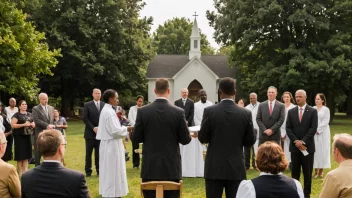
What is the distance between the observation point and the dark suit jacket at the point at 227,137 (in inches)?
221

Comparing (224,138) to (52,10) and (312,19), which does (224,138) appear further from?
(52,10)

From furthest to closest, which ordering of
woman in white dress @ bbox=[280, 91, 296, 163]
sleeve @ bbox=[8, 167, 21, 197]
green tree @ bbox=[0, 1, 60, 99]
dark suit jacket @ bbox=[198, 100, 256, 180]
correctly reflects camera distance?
1. green tree @ bbox=[0, 1, 60, 99]
2. woman in white dress @ bbox=[280, 91, 296, 163]
3. dark suit jacket @ bbox=[198, 100, 256, 180]
4. sleeve @ bbox=[8, 167, 21, 197]

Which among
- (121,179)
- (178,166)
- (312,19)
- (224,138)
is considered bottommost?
(121,179)

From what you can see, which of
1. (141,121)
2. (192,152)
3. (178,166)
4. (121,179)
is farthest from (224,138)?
(192,152)

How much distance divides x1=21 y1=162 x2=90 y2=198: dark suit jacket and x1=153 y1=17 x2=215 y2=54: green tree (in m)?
73.7

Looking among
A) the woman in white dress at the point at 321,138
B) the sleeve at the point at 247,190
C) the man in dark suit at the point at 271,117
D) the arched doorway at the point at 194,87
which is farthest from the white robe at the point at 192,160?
the arched doorway at the point at 194,87

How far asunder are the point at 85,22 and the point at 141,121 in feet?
117

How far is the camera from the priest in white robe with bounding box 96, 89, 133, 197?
7871mm

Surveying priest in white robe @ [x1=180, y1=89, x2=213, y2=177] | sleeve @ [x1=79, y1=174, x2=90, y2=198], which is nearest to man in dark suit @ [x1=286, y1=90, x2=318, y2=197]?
priest in white robe @ [x1=180, y1=89, x2=213, y2=177]

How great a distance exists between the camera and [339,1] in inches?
1344

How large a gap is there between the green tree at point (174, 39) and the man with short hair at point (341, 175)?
73.5 m

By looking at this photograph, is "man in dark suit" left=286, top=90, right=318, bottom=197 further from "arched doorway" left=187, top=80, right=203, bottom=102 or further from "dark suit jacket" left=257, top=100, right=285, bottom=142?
"arched doorway" left=187, top=80, right=203, bottom=102

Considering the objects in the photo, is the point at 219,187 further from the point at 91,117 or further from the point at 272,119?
the point at 91,117

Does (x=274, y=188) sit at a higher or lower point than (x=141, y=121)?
lower
